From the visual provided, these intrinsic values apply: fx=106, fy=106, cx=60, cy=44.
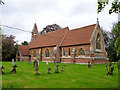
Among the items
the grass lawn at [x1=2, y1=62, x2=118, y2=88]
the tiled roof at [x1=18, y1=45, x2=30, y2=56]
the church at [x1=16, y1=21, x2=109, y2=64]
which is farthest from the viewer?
the tiled roof at [x1=18, y1=45, x2=30, y2=56]

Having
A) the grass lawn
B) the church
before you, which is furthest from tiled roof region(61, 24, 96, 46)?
the grass lawn

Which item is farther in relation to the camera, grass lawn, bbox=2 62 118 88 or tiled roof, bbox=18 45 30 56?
tiled roof, bbox=18 45 30 56

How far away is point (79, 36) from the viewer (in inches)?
1029

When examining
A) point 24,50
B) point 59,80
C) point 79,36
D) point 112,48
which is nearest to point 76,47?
point 79,36

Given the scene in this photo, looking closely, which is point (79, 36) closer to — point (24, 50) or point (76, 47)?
point (76, 47)

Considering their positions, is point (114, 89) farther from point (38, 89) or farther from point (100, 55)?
point (100, 55)

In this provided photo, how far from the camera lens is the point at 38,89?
5.90m

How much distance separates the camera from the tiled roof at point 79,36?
24.2 m

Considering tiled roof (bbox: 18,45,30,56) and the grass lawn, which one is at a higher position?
tiled roof (bbox: 18,45,30,56)

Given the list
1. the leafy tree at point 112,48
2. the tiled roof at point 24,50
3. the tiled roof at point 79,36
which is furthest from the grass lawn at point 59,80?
the tiled roof at point 24,50

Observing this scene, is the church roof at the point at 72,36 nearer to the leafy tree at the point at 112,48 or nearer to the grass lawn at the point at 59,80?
the leafy tree at the point at 112,48

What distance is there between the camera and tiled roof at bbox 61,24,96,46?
79.5ft

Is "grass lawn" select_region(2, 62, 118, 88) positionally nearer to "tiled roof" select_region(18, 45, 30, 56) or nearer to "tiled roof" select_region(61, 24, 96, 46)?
"tiled roof" select_region(61, 24, 96, 46)

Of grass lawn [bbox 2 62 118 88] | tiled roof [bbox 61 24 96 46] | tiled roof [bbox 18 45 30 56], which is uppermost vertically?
tiled roof [bbox 61 24 96 46]
